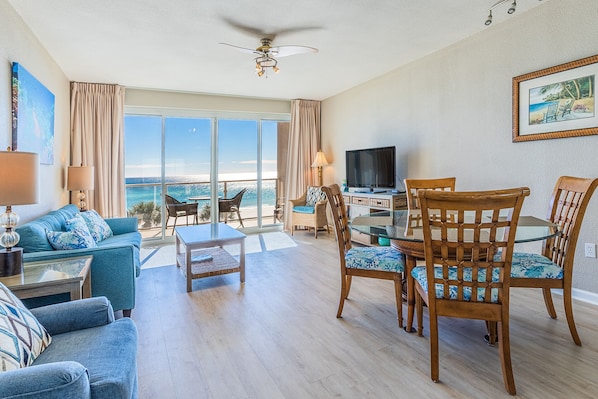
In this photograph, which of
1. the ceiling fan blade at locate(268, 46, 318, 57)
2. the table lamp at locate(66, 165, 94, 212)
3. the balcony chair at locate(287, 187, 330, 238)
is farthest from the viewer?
the balcony chair at locate(287, 187, 330, 238)

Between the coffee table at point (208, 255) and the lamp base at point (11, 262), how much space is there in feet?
4.47

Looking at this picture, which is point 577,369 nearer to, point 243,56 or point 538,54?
point 538,54

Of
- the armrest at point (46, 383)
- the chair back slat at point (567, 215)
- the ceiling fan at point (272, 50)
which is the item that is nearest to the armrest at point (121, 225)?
the ceiling fan at point (272, 50)

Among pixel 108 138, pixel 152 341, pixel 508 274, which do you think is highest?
pixel 108 138

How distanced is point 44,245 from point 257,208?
4.15 meters

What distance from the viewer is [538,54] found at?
2939 mm

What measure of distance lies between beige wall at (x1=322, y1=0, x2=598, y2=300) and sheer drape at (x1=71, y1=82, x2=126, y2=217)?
12.7ft

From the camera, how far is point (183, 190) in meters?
5.74

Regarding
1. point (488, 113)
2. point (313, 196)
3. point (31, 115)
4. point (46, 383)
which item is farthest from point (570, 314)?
point (31, 115)

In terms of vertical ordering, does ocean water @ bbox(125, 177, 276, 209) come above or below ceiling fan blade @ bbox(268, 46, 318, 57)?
below

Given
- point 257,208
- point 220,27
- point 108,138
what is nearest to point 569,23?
point 220,27

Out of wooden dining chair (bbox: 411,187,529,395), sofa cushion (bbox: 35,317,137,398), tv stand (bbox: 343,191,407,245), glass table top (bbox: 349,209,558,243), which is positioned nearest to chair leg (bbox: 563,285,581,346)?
glass table top (bbox: 349,209,558,243)

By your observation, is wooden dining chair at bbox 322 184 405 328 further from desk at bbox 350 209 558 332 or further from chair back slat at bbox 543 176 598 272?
chair back slat at bbox 543 176 598 272

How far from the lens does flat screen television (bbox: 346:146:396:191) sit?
14.9ft
